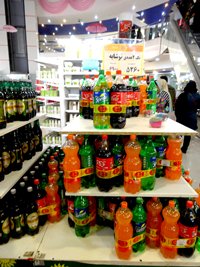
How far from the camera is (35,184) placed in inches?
78.7

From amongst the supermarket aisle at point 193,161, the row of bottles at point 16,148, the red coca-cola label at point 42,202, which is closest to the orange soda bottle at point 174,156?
the red coca-cola label at point 42,202

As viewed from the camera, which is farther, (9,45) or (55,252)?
(9,45)

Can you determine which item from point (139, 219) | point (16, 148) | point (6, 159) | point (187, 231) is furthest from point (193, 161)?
point (6, 159)

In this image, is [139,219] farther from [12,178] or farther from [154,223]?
[12,178]

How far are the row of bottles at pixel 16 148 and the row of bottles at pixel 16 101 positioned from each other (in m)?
0.18

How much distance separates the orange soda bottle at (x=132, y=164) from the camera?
1667 millimetres

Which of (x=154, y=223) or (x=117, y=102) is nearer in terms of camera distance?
(x=117, y=102)

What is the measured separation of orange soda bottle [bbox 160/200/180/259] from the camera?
1.68m

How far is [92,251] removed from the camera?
1.80 metres

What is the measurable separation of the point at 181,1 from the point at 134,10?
233 cm

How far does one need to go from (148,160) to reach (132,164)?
0.14 m

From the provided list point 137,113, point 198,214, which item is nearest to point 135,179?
point 198,214

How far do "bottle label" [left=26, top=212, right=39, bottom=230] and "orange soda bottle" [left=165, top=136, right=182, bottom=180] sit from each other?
4.24 ft

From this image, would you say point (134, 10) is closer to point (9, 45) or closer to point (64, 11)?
point (64, 11)
